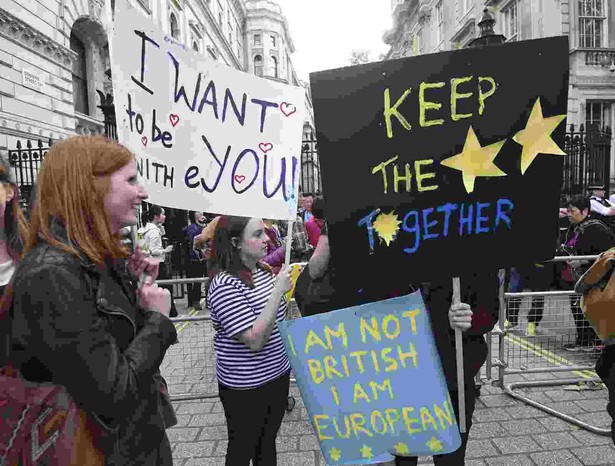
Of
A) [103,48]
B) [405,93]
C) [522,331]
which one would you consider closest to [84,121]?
[103,48]

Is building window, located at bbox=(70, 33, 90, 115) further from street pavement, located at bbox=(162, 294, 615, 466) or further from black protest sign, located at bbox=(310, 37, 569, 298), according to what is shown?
black protest sign, located at bbox=(310, 37, 569, 298)

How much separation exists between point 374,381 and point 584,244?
4.66 meters

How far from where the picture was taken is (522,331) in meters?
5.90

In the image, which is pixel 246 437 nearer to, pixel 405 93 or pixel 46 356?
pixel 46 356

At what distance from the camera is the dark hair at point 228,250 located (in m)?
2.57

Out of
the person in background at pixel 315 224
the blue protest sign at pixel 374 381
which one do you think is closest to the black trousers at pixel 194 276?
the person in background at pixel 315 224

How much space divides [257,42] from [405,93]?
227 feet

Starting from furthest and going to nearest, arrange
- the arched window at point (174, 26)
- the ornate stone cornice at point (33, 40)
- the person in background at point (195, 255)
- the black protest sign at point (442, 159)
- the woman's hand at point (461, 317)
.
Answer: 1. the arched window at point (174, 26)
2. the ornate stone cornice at point (33, 40)
3. the person in background at point (195, 255)
4. the woman's hand at point (461, 317)
5. the black protest sign at point (442, 159)

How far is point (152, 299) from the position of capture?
1.66 meters

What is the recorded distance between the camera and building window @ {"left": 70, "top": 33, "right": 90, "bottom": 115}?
15.9 m

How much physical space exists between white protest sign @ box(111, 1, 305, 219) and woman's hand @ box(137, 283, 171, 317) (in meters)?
0.76

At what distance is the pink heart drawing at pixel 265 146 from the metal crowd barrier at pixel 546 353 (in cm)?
278

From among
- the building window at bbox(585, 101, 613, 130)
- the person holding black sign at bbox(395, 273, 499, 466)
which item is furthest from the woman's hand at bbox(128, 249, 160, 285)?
the building window at bbox(585, 101, 613, 130)

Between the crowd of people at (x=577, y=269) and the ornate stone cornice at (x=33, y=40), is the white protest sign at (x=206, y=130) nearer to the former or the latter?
the crowd of people at (x=577, y=269)
